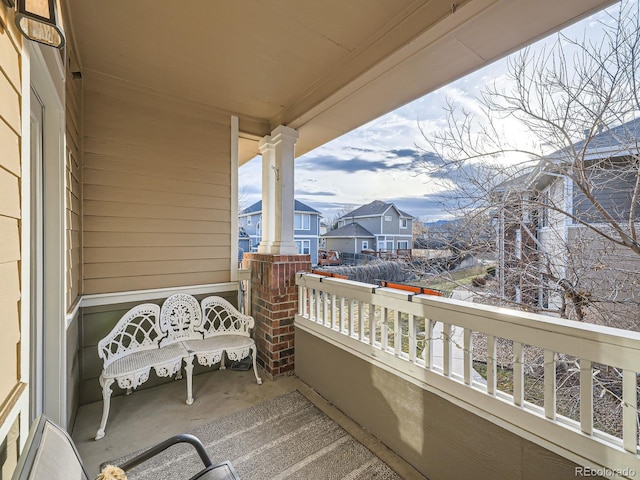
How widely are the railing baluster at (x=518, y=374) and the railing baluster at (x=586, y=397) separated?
0.68 ft

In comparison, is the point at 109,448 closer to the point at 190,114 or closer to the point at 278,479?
the point at 278,479

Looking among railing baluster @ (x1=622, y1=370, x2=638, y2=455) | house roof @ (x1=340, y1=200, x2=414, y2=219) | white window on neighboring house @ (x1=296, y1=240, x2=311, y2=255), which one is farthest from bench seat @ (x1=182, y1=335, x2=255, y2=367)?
white window on neighboring house @ (x1=296, y1=240, x2=311, y2=255)

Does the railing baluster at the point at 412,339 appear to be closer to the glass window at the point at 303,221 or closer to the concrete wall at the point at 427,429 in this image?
the concrete wall at the point at 427,429

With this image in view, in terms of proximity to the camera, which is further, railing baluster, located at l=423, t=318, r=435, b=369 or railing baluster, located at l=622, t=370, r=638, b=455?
railing baluster, located at l=423, t=318, r=435, b=369

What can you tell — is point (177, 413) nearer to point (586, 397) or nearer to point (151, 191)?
point (151, 191)

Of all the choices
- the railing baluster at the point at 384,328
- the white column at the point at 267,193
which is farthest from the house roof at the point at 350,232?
the railing baluster at the point at 384,328

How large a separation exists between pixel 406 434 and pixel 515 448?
637 millimetres

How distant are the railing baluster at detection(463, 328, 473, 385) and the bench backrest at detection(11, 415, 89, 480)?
1671 mm

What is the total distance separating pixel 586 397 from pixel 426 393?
74 centimetres

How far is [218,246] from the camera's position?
3133 millimetres

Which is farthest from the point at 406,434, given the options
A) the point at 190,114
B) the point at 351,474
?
the point at 190,114

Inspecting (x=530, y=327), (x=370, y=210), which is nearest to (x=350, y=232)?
(x=370, y=210)

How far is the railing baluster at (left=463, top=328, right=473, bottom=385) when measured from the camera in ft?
4.87

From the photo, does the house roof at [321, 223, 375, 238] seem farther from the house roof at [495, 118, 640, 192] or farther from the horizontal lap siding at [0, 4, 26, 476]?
the horizontal lap siding at [0, 4, 26, 476]
